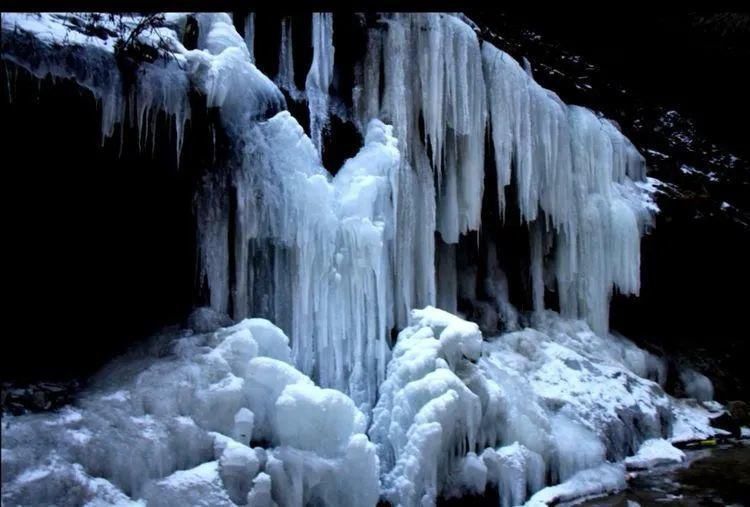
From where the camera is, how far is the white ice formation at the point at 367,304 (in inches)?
204

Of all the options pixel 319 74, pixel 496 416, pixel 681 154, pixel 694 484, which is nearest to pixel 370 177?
pixel 319 74

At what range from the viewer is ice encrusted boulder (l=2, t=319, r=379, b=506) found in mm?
4676

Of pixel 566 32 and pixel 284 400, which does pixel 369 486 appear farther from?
pixel 566 32

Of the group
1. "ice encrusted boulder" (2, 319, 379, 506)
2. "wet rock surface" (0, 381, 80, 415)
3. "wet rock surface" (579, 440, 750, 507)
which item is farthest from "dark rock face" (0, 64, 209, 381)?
"wet rock surface" (579, 440, 750, 507)

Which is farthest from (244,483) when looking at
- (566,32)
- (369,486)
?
(566,32)

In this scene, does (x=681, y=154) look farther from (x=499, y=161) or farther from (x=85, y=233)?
(x=85, y=233)

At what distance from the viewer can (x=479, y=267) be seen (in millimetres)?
11938

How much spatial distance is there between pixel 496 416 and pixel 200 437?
346 centimetres

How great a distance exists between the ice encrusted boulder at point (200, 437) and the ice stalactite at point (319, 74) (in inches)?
125

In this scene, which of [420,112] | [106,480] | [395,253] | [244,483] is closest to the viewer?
[106,480]

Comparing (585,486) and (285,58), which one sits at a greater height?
(285,58)

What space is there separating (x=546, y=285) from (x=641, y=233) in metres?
2.20

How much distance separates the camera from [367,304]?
7648 millimetres

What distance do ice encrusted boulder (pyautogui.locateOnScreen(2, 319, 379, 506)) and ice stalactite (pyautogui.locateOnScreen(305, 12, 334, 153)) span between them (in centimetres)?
318
